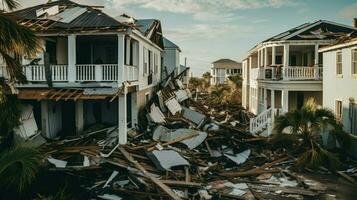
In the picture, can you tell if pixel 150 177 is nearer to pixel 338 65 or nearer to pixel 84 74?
pixel 84 74

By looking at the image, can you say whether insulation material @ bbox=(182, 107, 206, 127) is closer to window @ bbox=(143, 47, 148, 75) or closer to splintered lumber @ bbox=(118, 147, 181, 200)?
window @ bbox=(143, 47, 148, 75)

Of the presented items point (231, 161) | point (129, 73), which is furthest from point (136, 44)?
point (231, 161)

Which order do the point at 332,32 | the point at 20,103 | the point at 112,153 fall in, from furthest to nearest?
the point at 332,32 → the point at 20,103 → the point at 112,153

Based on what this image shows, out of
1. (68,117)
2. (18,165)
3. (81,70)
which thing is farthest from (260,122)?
(18,165)

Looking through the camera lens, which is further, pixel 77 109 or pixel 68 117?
pixel 68 117

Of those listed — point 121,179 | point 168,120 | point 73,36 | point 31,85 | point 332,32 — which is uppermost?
point 332,32

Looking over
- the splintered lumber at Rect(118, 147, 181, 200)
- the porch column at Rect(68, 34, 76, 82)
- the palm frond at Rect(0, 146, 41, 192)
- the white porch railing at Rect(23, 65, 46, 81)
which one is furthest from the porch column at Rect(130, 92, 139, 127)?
the palm frond at Rect(0, 146, 41, 192)

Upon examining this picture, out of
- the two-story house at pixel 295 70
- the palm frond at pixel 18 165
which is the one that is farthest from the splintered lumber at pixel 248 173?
the palm frond at pixel 18 165

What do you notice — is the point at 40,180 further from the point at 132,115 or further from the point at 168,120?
the point at 168,120
